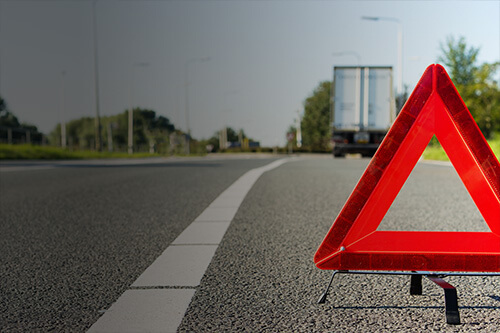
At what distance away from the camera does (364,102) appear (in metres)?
25.8

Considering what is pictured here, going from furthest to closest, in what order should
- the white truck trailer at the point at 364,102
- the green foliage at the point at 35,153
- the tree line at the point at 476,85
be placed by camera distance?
the tree line at the point at 476,85, the green foliage at the point at 35,153, the white truck trailer at the point at 364,102

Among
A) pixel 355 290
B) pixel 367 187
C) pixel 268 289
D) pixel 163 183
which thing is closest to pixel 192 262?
pixel 268 289

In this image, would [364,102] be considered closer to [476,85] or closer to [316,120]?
[476,85]

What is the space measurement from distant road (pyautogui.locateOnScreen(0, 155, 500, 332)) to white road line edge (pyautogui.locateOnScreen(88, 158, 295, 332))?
2.8 inches

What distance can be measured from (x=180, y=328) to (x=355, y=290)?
129 cm

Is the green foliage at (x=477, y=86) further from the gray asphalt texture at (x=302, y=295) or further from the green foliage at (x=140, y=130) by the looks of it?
the green foliage at (x=140, y=130)

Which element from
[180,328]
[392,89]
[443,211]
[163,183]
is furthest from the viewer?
[392,89]

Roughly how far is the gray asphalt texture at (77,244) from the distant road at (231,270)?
0.04 feet

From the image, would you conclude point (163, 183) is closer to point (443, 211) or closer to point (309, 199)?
point (309, 199)

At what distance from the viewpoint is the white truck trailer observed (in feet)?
84.1

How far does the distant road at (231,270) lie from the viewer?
297 cm

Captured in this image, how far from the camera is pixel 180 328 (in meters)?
2.81

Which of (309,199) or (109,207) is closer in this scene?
(109,207)

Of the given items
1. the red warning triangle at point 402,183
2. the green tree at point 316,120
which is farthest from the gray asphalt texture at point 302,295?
the green tree at point 316,120
